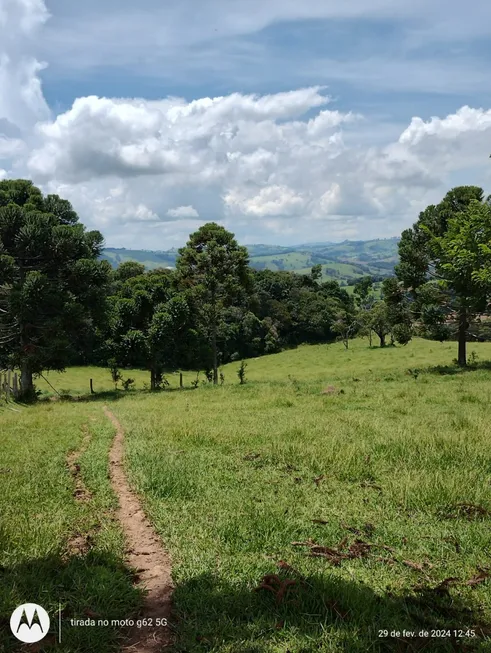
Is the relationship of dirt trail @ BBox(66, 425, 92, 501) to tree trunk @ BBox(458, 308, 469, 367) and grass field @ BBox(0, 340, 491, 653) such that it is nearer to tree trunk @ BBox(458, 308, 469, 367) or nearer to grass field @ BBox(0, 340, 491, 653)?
grass field @ BBox(0, 340, 491, 653)

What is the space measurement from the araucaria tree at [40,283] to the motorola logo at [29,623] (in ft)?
72.5


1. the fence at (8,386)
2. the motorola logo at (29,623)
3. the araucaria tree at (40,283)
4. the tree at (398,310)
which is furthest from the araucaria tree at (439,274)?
the motorola logo at (29,623)

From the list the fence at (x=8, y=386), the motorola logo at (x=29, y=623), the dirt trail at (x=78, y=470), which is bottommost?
the fence at (x=8, y=386)

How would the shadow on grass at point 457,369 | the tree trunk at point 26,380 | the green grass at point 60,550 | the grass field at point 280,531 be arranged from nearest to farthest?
the grass field at point 280,531 < the green grass at point 60,550 < the tree trunk at point 26,380 < the shadow on grass at point 457,369

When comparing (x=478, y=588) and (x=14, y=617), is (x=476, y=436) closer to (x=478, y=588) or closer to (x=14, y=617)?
(x=478, y=588)

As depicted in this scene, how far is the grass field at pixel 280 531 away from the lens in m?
4.01

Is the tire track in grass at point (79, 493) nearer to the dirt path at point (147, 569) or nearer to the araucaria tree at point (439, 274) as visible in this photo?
the dirt path at point (147, 569)

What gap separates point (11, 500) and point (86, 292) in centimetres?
2157

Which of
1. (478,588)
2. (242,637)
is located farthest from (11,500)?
(478,588)

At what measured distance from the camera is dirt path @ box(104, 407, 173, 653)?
385 cm

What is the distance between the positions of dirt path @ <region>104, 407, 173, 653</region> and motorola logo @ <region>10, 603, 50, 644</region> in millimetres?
762

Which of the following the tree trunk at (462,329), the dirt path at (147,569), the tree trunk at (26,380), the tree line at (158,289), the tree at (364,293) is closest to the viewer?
the dirt path at (147,569)

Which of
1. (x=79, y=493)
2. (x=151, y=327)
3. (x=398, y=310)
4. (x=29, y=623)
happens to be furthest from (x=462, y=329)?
(x=29, y=623)

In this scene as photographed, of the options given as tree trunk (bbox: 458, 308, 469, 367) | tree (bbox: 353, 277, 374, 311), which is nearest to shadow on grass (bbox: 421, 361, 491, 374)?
tree trunk (bbox: 458, 308, 469, 367)
